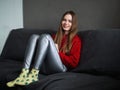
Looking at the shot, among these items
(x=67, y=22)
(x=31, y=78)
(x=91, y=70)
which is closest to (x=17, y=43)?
(x=67, y=22)

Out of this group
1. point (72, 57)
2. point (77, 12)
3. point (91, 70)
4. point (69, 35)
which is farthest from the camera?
point (77, 12)

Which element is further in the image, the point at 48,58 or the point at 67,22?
the point at 67,22

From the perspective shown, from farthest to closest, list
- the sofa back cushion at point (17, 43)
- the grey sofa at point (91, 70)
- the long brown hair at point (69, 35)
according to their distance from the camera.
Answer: the sofa back cushion at point (17, 43), the long brown hair at point (69, 35), the grey sofa at point (91, 70)

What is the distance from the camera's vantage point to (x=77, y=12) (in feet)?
9.13

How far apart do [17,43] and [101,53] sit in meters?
1.23

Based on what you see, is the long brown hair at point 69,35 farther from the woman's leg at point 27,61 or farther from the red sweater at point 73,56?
the woman's leg at point 27,61

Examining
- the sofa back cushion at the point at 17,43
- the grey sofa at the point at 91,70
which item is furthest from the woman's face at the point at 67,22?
the sofa back cushion at the point at 17,43

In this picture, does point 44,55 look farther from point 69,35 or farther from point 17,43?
point 17,43

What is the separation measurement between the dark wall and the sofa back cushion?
272 millimetres

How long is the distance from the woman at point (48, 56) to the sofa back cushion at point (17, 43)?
21.1 inches

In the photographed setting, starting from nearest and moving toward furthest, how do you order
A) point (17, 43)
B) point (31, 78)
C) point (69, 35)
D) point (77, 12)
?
point (31, 78) < point (69, 35) < point (77, 12) < point (17, 43)

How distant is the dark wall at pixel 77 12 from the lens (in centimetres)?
248

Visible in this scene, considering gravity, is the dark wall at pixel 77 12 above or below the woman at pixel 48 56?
above

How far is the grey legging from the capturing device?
2.07m
